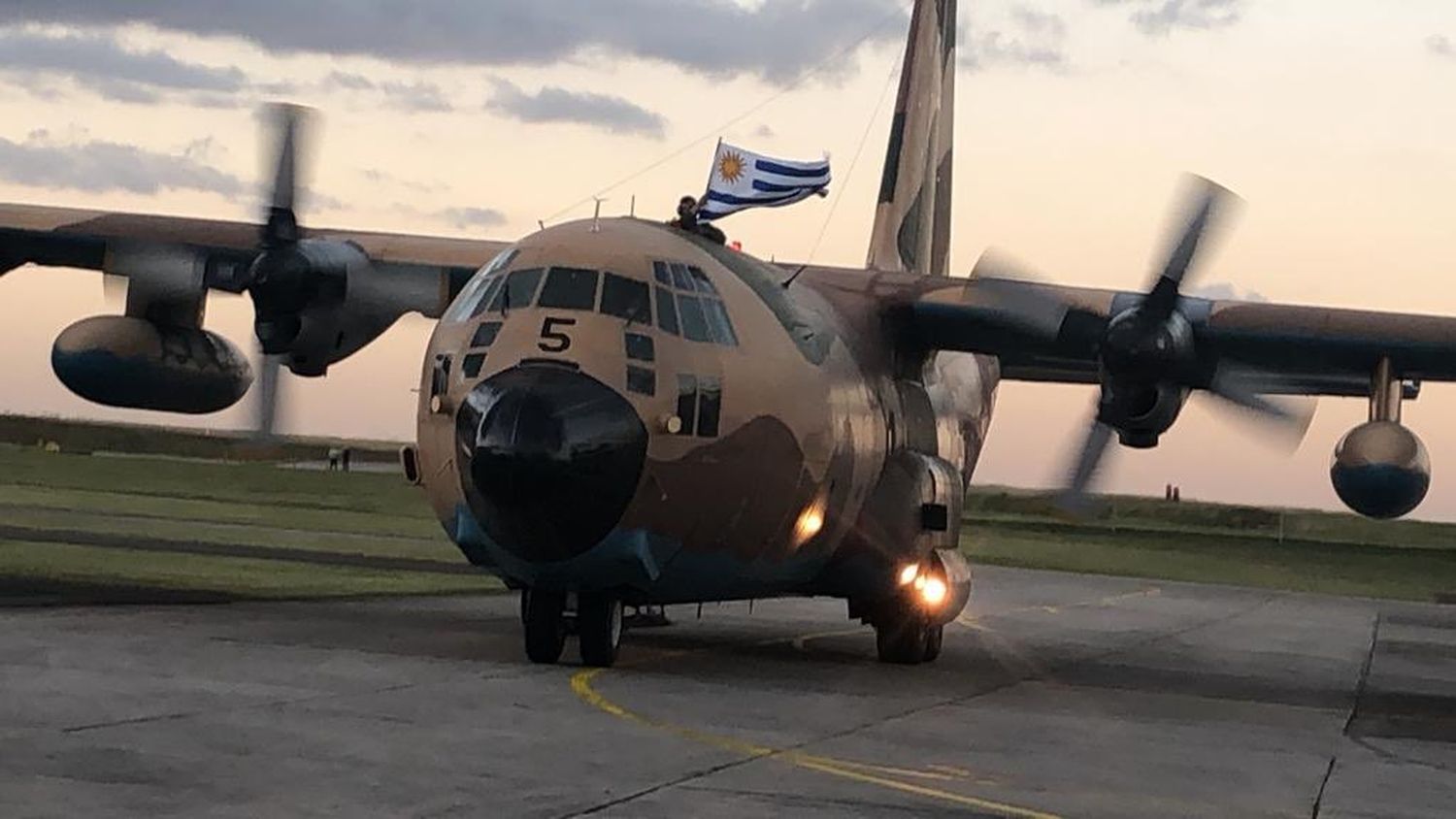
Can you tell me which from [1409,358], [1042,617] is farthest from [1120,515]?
[1409,358]

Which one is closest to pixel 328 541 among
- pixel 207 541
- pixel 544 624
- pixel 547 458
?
pixel 207 541

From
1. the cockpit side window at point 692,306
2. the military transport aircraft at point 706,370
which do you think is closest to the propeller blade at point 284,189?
the military transport aircraft at point 706,370

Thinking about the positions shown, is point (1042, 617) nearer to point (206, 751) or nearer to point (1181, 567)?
point (206, 751)

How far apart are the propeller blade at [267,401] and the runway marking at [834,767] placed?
28.9ft

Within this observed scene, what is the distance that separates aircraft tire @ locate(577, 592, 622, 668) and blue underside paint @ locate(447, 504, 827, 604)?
33cm

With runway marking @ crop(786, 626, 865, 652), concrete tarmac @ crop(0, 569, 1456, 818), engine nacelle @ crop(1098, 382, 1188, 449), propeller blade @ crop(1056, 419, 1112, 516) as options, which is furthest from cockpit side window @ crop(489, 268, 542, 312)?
propeller blade @ crop(1056, 419, 1112, 516)

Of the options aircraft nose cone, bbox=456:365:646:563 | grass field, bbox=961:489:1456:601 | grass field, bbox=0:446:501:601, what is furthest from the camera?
grass field, bbox=961:489:1456:601

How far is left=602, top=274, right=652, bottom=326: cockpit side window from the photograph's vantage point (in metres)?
16.6

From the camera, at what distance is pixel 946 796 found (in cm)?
1112

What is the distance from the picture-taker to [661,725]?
13602 mm

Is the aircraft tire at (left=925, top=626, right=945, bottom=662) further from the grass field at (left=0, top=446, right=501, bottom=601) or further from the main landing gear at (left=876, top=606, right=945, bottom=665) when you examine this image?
the grass field at (left=0, top=446, right=501, bottom=601)

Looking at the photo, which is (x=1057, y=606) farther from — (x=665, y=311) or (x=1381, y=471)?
(x=665, y=311)

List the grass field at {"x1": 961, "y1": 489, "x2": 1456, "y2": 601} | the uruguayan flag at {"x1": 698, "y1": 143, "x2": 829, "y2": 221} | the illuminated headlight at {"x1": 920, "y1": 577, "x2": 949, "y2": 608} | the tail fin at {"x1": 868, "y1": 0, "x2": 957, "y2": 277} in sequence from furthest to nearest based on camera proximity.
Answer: the grass field at {"x1": 961, "y1": 489, "x2": 1456, "y2": 601}
the uruguayan flag at {"x1": 698, "y1": 143, "x2": 829, "y2": 221}
the tail fin at {"x1": 868, "y1": 0, "x2": 957, "y2": 277}
the illuminated headlight at {"x1": 920, "y1": 577, "x2": 949, "y2": 608}

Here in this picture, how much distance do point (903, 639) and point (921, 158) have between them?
8.89 meters
